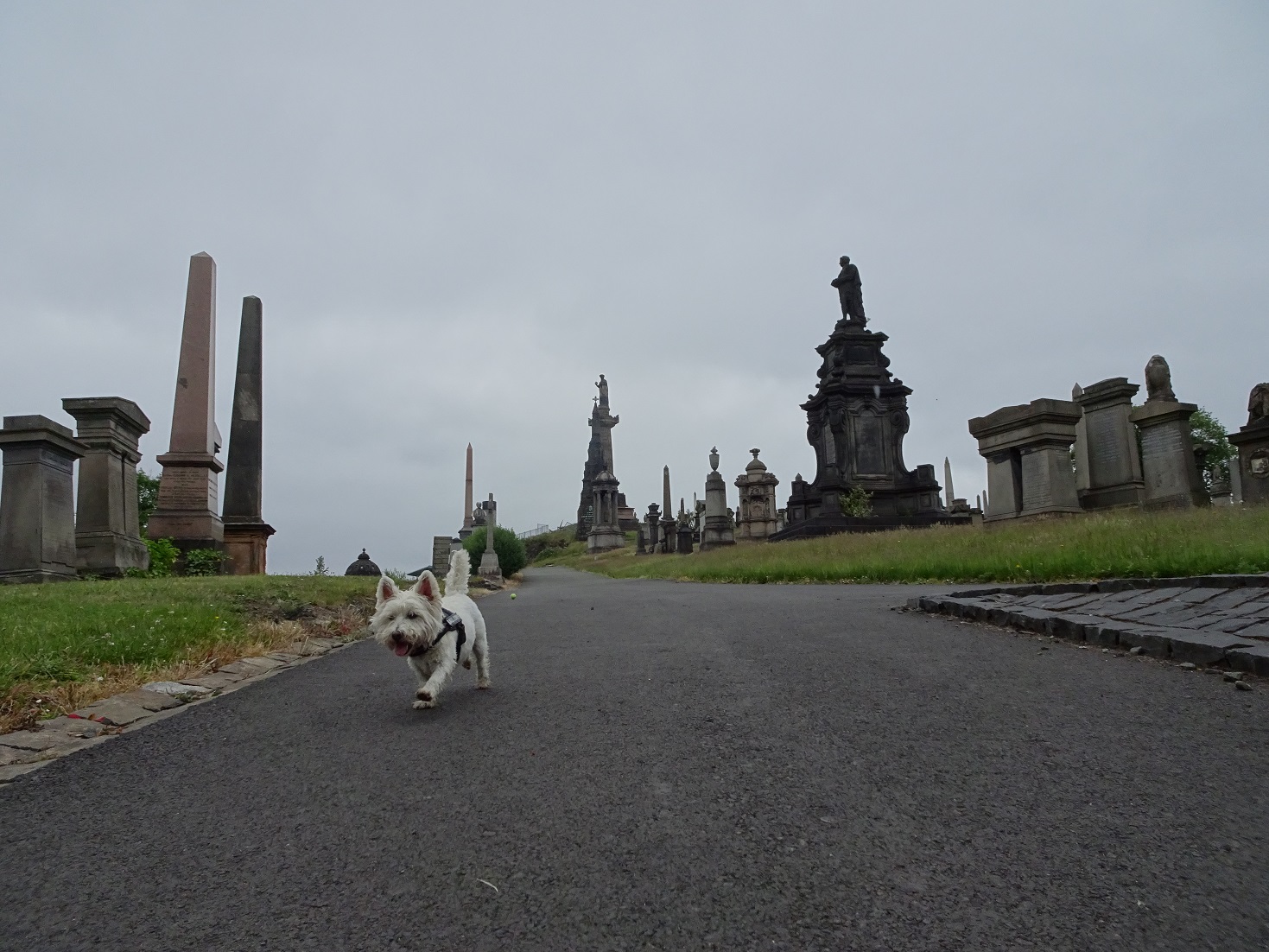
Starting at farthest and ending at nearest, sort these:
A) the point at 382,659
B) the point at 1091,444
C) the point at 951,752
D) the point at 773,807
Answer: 1. the point at 1091,444
2. the point at 382,659
3. the point at 951,752
4. the point at 773,807

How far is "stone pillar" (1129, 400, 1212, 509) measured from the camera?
16672mm

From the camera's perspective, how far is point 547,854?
2426 millimetres

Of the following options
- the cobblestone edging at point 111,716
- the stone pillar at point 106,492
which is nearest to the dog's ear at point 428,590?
the cobblestone edging at point 111,716

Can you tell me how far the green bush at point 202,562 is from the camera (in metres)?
14.1

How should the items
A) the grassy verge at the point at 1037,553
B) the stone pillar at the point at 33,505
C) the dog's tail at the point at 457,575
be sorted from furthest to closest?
the stone pillar at the point at 33,505 < the grassy verge at the point at 1037,553 < the dog's tail at the point at 457,575

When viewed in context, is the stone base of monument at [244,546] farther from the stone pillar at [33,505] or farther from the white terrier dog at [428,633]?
the white terrier dog at [428,633]

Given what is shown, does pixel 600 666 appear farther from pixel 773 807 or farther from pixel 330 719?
pixel 773 807

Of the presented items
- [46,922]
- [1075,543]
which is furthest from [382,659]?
[1075,543]

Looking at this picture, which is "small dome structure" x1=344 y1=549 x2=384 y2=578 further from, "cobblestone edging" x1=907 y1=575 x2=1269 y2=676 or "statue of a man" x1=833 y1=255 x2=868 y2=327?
"statue of a man" x1=833 y1=255 x2=868 y2=327

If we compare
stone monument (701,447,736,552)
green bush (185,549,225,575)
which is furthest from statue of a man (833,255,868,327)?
green bush (185,549,225,575)

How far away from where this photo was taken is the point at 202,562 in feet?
46.7

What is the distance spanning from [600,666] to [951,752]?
2.91 m

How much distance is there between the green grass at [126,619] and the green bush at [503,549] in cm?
2175

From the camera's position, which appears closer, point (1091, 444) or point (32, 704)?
point (32, 704)
